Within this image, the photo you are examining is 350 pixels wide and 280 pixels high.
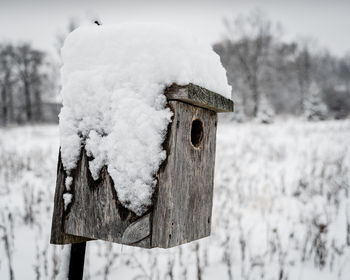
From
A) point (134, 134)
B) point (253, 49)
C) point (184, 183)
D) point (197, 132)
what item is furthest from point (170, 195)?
point (253, 49)

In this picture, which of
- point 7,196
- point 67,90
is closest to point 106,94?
point 67,90

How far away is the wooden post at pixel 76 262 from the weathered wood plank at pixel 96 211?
0.16 m

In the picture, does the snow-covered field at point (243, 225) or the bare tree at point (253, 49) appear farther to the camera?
the bare tree at point (253, 49)

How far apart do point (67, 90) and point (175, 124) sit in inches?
22.4

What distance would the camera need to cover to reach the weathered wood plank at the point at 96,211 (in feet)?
3.86

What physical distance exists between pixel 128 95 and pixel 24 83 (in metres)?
24.7

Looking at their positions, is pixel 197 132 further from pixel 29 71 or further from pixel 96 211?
pixel 29 71

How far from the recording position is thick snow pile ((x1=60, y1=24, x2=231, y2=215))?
1.14 meters

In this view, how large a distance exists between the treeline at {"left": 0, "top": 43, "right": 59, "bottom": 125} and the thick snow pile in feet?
68.1

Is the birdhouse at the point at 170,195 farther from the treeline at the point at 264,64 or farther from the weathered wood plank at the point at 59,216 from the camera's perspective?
the treeline at the point at 264,64

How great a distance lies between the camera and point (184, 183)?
4.00 feet

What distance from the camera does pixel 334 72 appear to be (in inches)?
1099

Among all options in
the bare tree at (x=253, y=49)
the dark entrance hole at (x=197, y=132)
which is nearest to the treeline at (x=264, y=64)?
the bare tree at (x=253, y=49)

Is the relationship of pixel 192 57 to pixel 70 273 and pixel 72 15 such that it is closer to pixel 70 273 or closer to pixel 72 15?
pixel 70 273
